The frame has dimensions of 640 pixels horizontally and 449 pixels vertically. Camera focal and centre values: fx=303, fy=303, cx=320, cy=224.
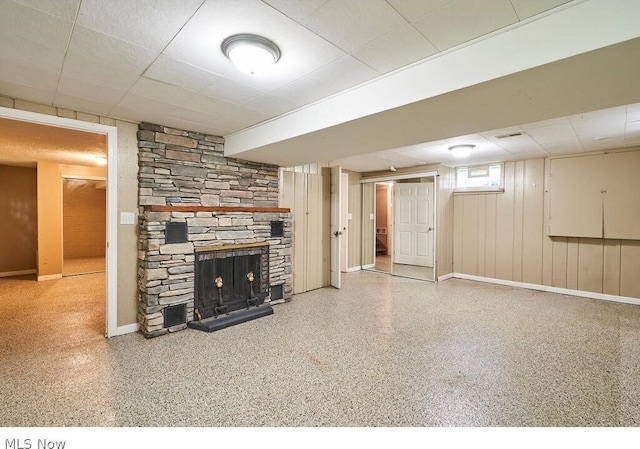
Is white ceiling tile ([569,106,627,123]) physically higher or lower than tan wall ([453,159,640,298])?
higher

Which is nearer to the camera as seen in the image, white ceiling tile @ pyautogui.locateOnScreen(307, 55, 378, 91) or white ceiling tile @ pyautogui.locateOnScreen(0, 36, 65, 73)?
white ceiling tile @ pyautogui.locateOnScreen(0, 36, 65, 73)

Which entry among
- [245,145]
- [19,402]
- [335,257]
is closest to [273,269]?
[335,257]

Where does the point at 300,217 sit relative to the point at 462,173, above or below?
below

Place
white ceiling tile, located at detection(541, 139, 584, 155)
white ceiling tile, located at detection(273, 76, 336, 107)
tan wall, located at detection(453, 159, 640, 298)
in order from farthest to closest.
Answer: tan wall, located at detection(453, 159, 640, 298) → white ceiling tile, located at detection(541, 139, 584, 155) → white ceiling tile, located at detection(273, 76, 336, 107)

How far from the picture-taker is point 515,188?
5.34 metres

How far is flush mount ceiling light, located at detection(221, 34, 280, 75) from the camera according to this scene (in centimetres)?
175

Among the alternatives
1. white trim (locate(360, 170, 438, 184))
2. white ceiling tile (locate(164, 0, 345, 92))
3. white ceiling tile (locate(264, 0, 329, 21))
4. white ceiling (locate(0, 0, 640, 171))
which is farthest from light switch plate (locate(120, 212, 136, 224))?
white trim (locate(360, 170, 438, 184))

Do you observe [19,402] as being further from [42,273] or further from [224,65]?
[42,273]

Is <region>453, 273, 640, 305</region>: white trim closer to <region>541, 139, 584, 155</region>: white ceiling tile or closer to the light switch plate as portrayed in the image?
<region>541, 139, 584, 155</region>: white ceiling tile

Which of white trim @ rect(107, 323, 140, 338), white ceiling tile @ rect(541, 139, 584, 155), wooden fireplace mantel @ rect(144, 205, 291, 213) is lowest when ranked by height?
white trim @ rect(107, 323, 140, 338)

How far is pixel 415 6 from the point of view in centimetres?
149

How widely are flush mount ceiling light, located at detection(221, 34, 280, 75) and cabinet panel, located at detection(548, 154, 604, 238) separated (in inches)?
198

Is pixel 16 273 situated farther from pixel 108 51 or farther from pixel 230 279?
pixel 108 51

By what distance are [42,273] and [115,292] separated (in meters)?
4.00
